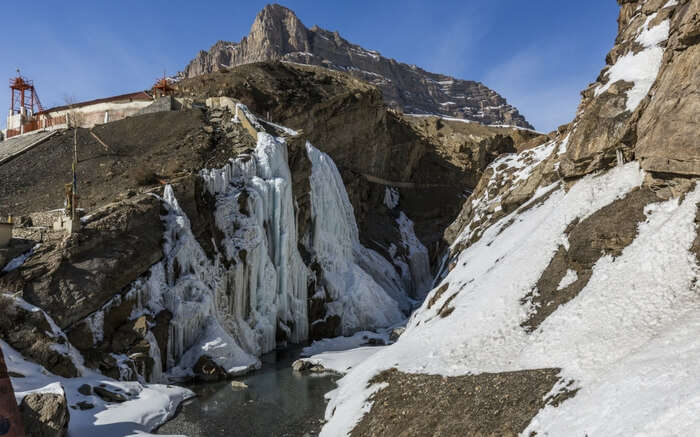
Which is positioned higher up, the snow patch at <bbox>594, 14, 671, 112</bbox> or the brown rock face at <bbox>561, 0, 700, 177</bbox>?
the snow patch at <bbox>594, 14, 671, 112</bbox>

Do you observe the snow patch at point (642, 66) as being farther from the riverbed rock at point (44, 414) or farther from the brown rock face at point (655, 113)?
the riverbed rock at point (44, 414)

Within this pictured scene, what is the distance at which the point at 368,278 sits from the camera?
4541 cm

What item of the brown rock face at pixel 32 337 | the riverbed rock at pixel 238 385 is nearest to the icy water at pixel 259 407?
the riverbed rock at pixel 238 385

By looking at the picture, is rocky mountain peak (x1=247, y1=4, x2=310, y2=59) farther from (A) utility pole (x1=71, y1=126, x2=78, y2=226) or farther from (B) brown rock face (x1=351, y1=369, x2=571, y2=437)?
(B) brown rock face (x1=351, y1=369, x2=571, y2=437)

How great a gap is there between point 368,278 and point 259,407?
24.5m

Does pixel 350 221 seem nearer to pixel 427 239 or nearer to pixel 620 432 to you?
pixel 427 239

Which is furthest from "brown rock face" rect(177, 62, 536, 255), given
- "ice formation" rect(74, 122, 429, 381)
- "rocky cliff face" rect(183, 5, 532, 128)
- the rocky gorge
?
"rocky cliff face" rect(183, 5, 532, 128)

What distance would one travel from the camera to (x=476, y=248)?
1316 inches

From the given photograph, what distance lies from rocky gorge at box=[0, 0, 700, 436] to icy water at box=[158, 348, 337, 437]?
89 cm

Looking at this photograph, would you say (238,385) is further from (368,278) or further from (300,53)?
(300,53)

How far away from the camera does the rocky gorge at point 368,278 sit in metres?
13.4

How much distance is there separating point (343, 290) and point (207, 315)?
55.1 ft

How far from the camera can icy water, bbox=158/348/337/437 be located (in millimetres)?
18750

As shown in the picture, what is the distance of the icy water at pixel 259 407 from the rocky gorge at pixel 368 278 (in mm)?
895
